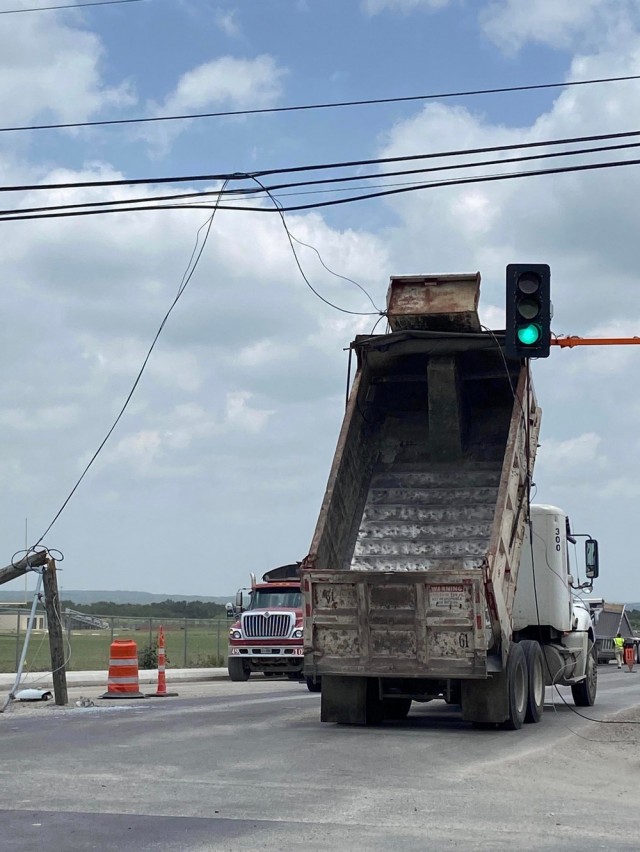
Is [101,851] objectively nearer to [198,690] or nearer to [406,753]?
[406,753]

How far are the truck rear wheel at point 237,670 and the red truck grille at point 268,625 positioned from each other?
3.06 feet

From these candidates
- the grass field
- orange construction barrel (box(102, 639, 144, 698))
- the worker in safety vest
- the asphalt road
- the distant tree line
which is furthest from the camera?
the distant tree line

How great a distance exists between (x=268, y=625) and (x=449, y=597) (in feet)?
42.5

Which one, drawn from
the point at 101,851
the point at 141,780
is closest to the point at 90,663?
the point at 141,780

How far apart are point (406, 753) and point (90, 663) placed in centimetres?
2562

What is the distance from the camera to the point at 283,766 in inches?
443

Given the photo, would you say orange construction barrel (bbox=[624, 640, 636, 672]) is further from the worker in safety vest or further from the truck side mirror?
the truck side mirror

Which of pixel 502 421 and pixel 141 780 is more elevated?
pixel 502 421

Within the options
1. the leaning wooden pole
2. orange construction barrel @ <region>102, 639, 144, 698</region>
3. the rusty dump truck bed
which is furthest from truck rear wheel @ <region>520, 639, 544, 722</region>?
orange construction barrel @ <region>102, 639, 144, 698</region>

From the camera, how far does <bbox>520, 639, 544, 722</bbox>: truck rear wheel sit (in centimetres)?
1586

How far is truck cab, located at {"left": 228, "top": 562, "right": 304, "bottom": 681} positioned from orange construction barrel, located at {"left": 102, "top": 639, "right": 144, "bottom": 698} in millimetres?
6360

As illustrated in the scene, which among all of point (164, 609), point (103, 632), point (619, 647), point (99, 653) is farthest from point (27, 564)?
point (164, 609)

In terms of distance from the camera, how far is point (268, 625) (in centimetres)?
2678

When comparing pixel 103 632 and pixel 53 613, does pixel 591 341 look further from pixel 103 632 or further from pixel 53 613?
pixel 103 632
